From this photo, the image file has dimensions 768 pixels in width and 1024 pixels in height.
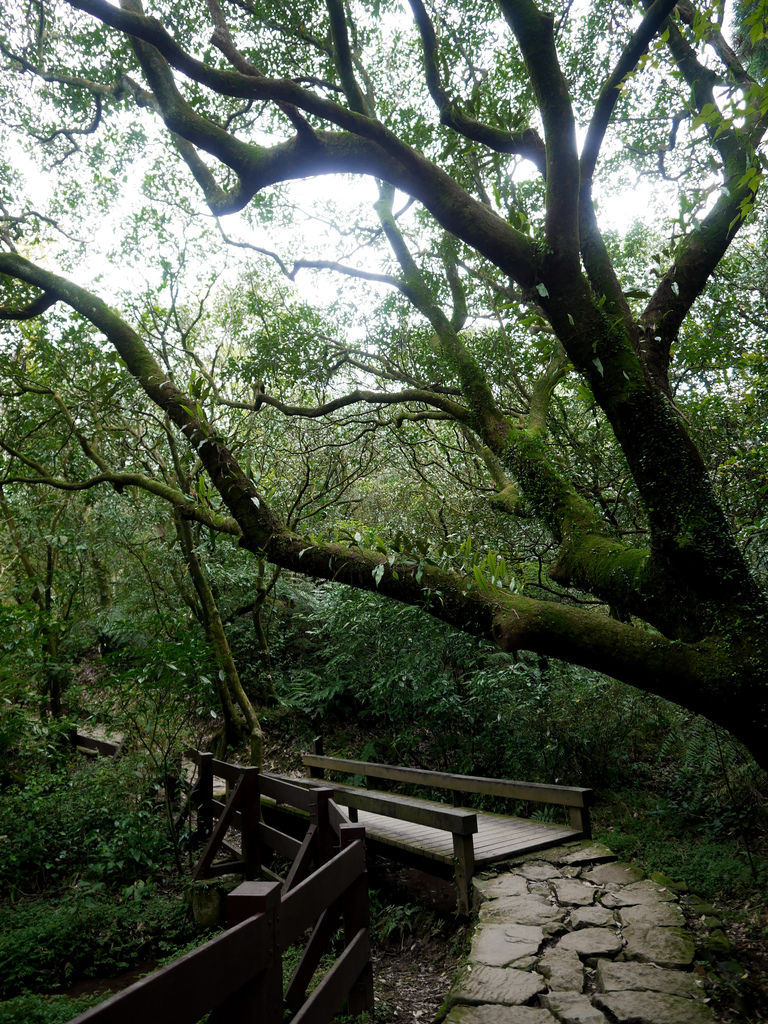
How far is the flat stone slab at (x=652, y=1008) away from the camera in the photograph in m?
3.09

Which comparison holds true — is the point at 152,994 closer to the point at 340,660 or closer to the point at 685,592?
the point at 685,592

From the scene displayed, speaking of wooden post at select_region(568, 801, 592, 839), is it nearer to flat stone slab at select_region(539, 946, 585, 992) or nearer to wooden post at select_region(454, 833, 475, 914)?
wooden post at select_region(454, 833, 475, 914)

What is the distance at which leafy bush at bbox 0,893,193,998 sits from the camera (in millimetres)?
5668

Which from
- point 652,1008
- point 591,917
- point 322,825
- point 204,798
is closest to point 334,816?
point 322,825

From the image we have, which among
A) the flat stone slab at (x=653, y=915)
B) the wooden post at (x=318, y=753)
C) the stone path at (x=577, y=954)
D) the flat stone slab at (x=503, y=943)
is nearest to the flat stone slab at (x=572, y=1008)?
the stone path at (x=577, y=954)

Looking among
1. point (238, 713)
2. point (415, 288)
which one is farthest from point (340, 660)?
point (415, 288)

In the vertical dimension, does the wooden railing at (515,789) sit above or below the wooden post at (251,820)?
above

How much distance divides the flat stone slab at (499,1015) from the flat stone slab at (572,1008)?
54 mm

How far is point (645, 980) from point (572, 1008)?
49cm

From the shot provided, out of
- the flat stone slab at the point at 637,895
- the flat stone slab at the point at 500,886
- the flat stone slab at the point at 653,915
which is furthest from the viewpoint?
the flat stone slab at the point at 500,886

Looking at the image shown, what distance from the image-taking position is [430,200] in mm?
4734

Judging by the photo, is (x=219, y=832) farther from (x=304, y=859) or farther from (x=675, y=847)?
(x=675, y=847)

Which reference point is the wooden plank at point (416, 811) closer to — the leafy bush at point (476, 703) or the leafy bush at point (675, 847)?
the leafy bush at point (675, 847)

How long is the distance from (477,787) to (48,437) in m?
9.37
